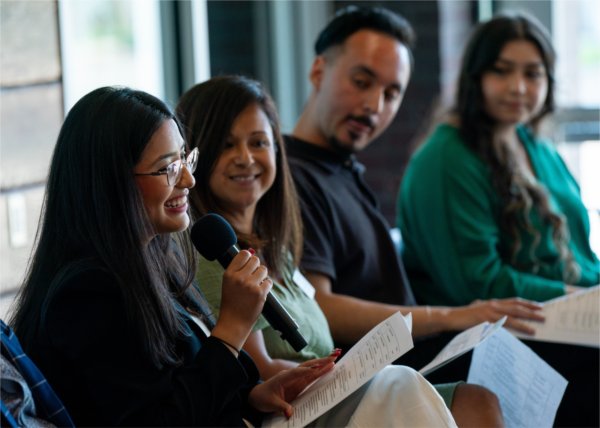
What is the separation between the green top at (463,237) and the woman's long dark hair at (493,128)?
1.1 inches

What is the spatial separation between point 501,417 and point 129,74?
2301mm

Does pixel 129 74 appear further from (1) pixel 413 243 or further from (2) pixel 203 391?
(2) pixel 203 391

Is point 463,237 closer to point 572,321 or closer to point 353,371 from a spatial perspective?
point 572,321

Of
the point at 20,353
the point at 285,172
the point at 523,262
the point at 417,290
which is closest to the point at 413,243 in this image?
the point at 417,290

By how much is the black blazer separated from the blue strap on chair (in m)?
0.06

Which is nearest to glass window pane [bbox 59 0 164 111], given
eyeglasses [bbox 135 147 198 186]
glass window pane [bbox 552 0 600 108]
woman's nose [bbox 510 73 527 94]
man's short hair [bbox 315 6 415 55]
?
man's short hair [bbox 315 6 415 55]

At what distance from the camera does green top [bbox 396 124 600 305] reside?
2.85 meters

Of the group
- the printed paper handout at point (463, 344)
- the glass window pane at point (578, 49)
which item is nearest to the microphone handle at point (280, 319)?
the printed paper handout at point (463, 344)

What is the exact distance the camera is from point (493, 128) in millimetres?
3092

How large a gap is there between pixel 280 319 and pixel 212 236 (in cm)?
18

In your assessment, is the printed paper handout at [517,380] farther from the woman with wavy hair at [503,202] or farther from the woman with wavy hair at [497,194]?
the woman with wavy hair at [497,194]

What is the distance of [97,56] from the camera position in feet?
11.5

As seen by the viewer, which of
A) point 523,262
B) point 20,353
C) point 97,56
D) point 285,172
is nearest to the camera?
point 20,353

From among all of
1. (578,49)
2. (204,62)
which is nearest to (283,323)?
(204,62)
